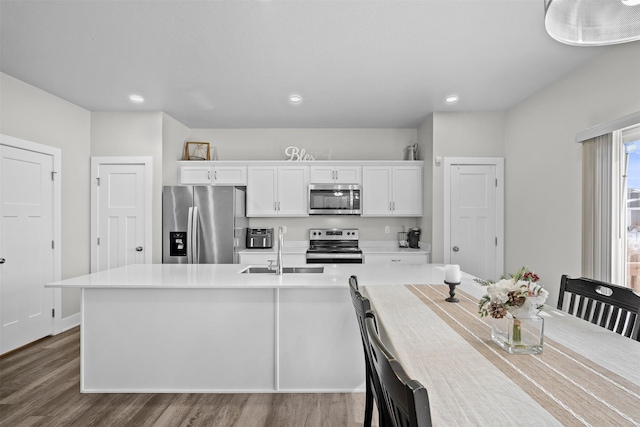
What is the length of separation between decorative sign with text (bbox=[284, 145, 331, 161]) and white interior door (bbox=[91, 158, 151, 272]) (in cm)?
192

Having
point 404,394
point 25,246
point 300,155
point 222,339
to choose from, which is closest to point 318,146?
point 300,155

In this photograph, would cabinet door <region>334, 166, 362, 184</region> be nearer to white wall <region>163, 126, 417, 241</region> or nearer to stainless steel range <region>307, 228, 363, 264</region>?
white wall <region>163, 126, 417, 241</region>

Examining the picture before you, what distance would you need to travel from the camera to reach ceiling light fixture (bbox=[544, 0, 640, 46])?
121 centimetres

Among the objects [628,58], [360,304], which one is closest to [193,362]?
[360,304]

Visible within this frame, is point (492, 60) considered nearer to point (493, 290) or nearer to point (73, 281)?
point (493, 290)

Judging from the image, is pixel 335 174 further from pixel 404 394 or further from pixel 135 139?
pixel 404 394

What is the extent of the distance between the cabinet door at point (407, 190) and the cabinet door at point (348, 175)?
0.49m

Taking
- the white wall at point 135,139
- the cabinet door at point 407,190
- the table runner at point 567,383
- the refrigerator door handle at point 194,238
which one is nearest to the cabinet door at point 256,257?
the refrigerator door handle at point 194,238

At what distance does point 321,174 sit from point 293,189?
1.45 feet

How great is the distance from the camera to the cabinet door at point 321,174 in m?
5.08

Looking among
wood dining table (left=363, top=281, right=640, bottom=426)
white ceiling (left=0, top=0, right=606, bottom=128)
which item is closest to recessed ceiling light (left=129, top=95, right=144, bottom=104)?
white ceiling (left=0, top=0, right=606, bottom=128)

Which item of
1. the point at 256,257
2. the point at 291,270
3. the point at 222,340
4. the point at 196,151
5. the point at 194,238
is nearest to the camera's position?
the point at 222,340

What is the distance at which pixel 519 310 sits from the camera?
1.26 m

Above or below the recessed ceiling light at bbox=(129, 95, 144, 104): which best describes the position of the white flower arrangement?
below
